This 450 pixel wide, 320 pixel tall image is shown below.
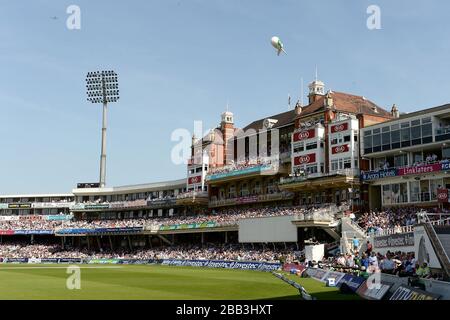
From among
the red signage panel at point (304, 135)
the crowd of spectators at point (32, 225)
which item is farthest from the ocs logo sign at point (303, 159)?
the crowd of spectators at point (32, 225)

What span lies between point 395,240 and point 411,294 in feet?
76.3

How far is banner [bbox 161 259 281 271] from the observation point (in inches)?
2069

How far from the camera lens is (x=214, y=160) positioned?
279 ft

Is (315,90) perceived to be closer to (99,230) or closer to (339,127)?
(339,127)

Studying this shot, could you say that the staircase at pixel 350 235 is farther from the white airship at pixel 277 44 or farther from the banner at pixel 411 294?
the banner at pixel 411 294

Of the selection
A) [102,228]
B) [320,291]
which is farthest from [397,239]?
[102,228]

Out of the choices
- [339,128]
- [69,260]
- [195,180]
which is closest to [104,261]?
[69,260]

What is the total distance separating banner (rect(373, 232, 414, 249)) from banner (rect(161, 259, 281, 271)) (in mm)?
10961

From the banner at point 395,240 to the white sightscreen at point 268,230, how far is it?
55.0 feet

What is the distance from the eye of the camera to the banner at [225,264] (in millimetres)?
52562

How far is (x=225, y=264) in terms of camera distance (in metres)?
59.8
